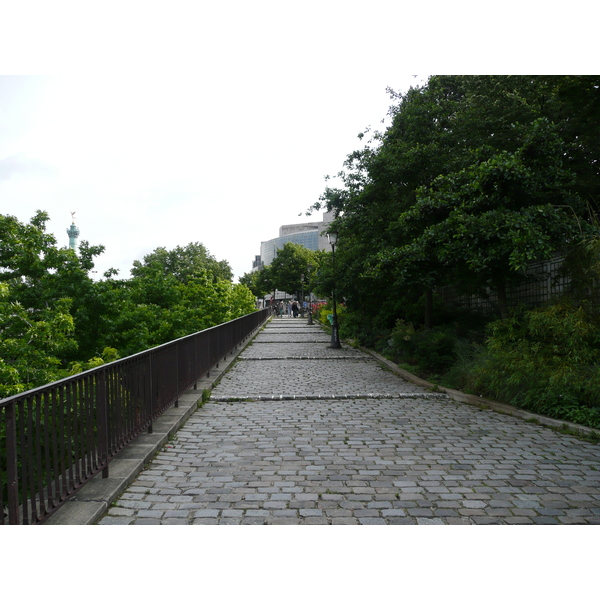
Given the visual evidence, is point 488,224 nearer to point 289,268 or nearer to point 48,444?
point 48,444

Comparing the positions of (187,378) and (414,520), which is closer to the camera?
(414,520)

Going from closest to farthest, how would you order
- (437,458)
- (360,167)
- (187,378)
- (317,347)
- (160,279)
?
(437,458) < (187,378) < (360,167) < (160,279) < (317,347)

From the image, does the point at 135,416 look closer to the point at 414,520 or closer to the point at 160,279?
the point at 414,520

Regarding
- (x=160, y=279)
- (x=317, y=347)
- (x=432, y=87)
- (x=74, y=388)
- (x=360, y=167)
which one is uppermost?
(x=432, y=87)

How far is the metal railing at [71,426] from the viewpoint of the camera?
3.41 m

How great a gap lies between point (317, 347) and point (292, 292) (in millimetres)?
59170

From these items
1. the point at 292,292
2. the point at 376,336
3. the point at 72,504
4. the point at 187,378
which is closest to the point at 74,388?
the point at 72,504

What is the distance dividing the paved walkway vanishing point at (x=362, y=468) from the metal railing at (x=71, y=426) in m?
0.43

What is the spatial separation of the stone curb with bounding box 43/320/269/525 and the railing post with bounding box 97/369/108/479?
0.17 metres

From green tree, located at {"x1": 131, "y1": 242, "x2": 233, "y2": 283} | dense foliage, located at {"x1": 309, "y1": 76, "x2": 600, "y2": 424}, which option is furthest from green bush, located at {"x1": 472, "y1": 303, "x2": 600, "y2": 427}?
green tree, located at {"x1": 131, "y1": 242, "x2": 233, "y2": 283}

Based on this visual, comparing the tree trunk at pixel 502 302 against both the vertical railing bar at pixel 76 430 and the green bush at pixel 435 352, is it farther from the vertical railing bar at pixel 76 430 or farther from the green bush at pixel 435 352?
the vertical railing bar at pixel 76 430

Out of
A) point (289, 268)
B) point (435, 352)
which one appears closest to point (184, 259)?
point (289, 268)

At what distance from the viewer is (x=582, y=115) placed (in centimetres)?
1230

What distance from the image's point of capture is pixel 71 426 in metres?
4.26
